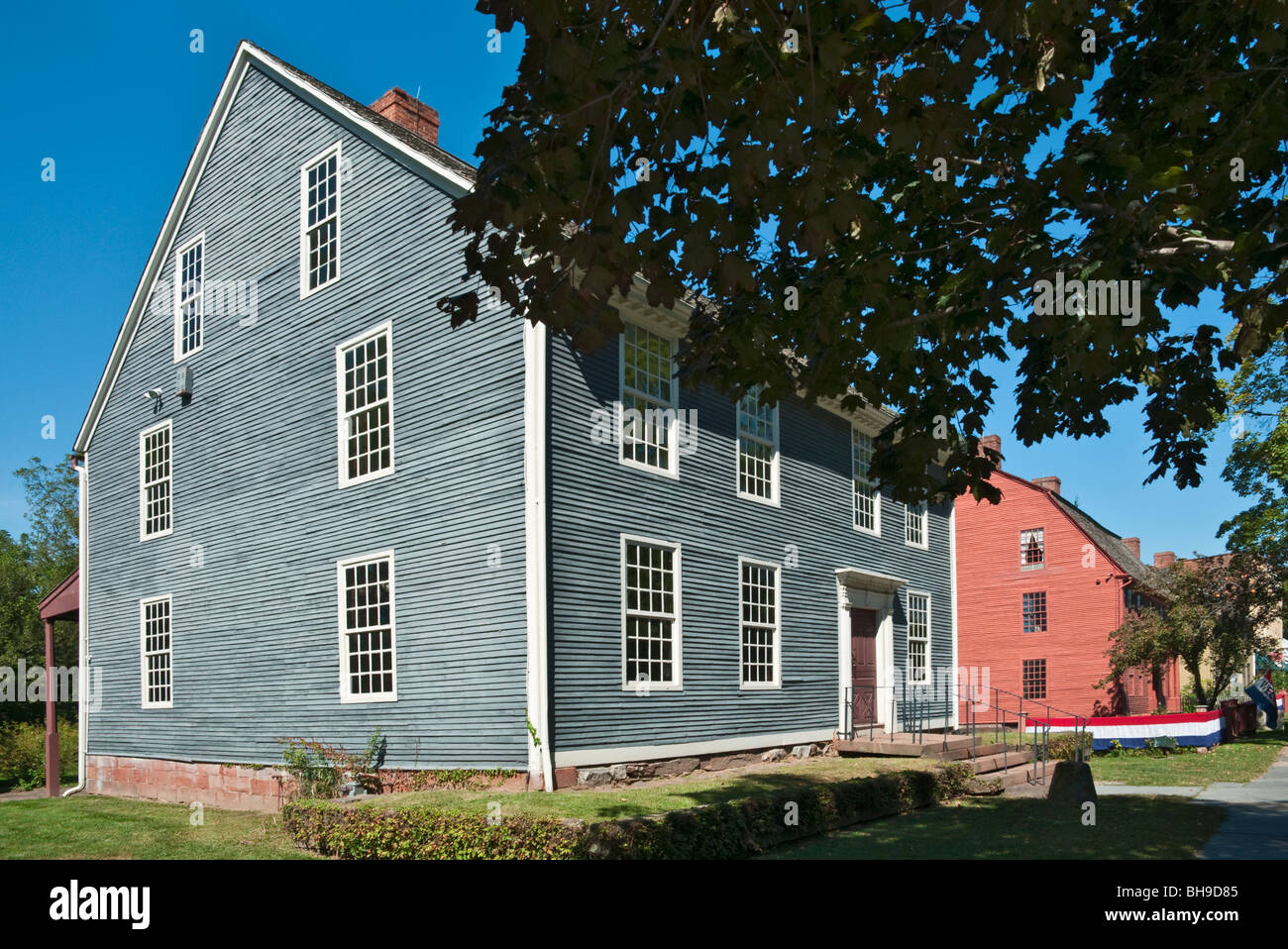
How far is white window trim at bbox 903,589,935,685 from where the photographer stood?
23547 millimetres

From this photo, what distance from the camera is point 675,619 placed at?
1630 centimetres

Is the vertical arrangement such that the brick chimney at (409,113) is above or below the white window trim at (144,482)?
above

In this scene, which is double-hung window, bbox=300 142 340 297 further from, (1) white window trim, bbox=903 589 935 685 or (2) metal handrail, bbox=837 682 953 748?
(1) white window trim, bbox=903 589 935 685

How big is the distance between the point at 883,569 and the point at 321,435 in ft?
41.5

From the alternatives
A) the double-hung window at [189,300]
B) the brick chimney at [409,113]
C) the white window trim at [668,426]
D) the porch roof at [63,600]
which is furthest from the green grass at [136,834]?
the brick chimney at [409,113]

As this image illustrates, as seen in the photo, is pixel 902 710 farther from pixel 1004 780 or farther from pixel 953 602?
pixel 1004 780

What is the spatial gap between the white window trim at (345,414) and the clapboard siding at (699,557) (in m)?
3.21

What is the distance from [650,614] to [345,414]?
5.98 metres

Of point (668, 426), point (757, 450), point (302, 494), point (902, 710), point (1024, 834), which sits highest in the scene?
point (668, 426)

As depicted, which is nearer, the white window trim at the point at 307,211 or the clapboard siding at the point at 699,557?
the clapboard siding at the point at 699,557

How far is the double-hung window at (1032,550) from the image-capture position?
127ft

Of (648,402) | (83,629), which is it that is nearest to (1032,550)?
(648,402)

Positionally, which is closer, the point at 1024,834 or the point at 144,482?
the point at 1024,834

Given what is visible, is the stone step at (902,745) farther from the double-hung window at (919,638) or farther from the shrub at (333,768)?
the shrub at (333,768)
